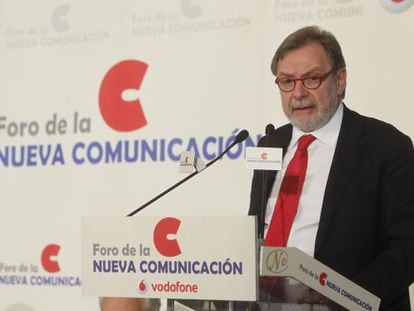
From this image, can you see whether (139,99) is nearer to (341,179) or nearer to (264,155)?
(341,179)

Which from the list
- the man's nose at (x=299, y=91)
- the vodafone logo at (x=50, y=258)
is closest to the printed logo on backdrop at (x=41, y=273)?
the vodafone logo at (x=50, y=258)

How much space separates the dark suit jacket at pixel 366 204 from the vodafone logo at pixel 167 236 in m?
0.70

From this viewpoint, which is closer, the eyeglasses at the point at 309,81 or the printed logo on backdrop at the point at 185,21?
the eyeglasses at the point at 309,81

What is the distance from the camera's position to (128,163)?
383 cm

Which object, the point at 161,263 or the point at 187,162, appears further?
the point at 187,162

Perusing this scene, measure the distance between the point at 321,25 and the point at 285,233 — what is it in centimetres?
106

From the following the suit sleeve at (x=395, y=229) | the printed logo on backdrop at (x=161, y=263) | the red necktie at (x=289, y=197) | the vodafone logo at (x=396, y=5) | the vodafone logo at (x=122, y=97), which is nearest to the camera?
the printed logo on backdrop at (x=161, y=263)

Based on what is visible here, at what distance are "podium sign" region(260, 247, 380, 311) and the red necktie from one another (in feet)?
2.84

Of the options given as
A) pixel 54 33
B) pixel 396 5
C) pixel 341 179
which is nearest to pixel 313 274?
pixel 341 179

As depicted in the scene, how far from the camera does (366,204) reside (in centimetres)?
297

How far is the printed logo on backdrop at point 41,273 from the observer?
3.92m

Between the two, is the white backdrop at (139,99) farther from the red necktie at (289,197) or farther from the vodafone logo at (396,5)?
the red necktie at (289,197)

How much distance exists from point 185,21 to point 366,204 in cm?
144

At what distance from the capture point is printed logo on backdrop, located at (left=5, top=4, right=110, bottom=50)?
3.98 metres
